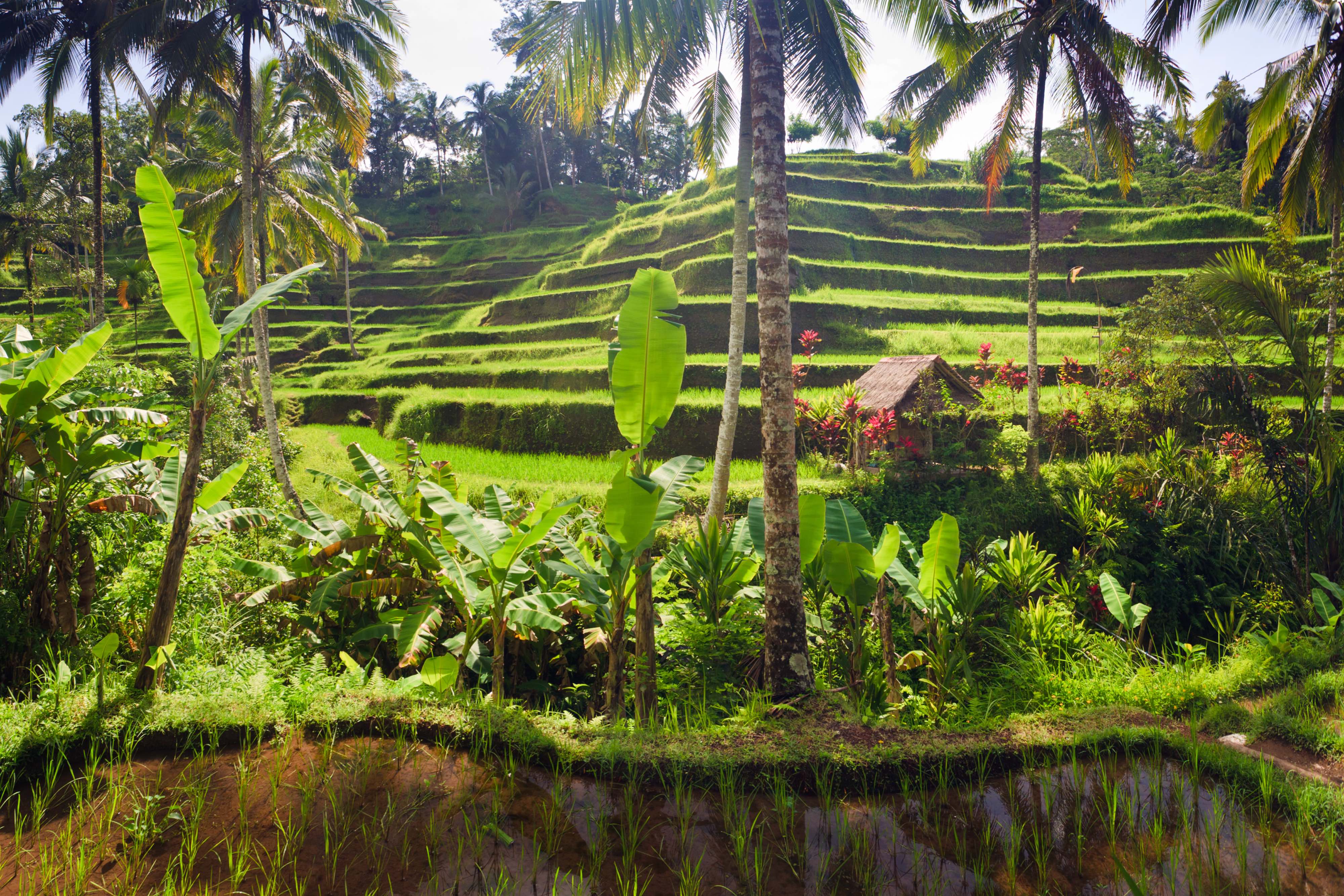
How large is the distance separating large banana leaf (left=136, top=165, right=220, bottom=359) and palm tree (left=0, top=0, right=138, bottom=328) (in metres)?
8.34

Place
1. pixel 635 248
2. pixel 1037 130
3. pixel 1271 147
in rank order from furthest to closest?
1. pixel 635 248
2. pixel 1271 147
3. pixel 1037 130

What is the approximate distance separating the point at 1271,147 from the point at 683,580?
10224mm

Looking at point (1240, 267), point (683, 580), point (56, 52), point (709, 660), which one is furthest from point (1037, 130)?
point (56, 52)

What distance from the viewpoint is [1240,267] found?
572 centimetres

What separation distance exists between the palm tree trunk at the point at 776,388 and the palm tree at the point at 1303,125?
23.9 ft

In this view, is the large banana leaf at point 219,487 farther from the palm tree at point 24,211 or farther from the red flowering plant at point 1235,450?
the palm tree at point 24,211

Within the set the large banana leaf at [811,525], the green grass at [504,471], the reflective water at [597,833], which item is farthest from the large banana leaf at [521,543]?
the green grass at [504,471]

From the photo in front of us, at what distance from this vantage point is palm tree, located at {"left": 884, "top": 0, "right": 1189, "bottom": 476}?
Result: 848cm

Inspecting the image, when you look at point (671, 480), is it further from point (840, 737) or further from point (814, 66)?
point (814, 66)

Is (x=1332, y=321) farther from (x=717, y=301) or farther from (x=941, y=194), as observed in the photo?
(x=941, y=194)

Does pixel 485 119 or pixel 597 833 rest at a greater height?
pixel 485 119

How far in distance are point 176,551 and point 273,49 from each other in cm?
928

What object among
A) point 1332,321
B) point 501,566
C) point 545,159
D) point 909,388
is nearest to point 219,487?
point 501,566

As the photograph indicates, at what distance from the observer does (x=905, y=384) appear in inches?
387
